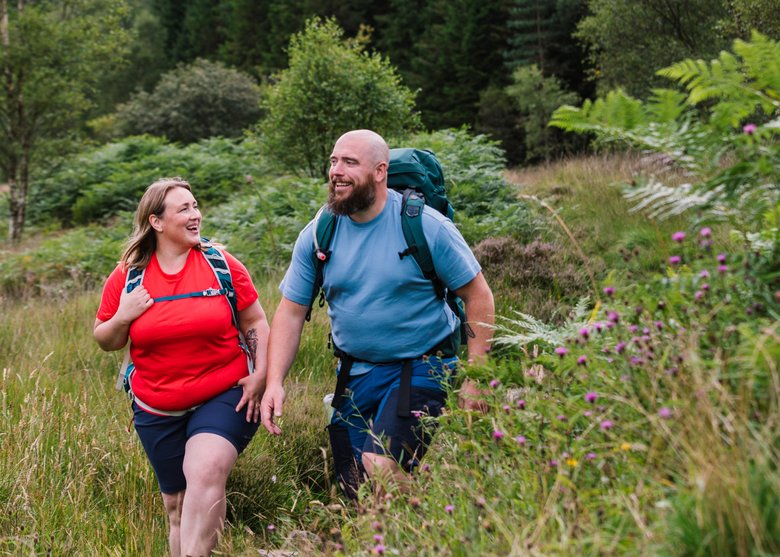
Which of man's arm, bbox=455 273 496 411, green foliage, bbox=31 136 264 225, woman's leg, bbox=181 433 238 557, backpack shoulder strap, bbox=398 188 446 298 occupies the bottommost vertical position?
green foliage, bbox=31 136 264 225

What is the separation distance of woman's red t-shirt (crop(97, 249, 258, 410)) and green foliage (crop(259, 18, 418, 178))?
32.2ft

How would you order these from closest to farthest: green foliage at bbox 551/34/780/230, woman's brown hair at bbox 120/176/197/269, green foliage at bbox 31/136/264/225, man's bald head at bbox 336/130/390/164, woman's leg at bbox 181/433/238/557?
green foliage at bbox 551/34/780/230
woman's leg at bbox 181/433/238/557
man's bald head at bbox 336/130/390/164
woman's brown hair at bbox 120/176/197/269
green foliage at bbox 31/136/264/225

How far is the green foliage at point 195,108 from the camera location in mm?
30859

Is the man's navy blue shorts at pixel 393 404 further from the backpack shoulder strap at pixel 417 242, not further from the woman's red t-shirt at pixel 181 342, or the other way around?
the woman's red t-shirt at pixel 181 342

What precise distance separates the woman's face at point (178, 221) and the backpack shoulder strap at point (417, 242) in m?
1.08

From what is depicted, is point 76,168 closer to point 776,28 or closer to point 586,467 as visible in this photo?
point 776,28

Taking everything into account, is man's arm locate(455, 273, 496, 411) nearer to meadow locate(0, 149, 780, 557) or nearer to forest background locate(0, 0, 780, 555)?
forest background locate(0, 0, 780, 555)

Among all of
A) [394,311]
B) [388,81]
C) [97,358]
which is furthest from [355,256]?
[388,81]

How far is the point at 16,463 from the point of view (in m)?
4.52

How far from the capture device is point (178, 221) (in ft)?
13.8

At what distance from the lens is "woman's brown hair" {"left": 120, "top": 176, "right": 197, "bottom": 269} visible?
13.9 ft

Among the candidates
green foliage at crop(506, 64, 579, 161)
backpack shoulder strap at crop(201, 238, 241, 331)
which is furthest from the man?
green foliage at crop(506, 64, 579, 161)

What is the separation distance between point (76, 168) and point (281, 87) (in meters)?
9.55

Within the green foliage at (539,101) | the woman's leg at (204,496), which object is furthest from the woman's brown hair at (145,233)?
the green foliage at (539,101)
